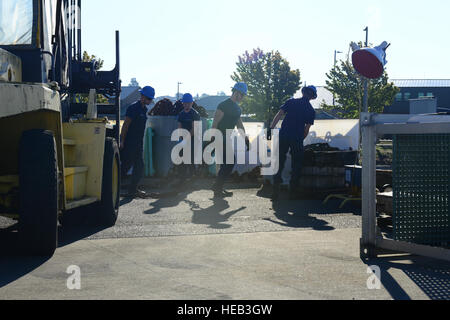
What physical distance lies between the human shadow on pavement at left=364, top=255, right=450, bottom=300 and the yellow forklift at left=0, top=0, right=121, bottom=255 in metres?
2.85

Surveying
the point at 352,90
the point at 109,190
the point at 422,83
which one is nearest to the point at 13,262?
the point at 109,190

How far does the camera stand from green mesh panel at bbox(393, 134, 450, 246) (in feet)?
17.1

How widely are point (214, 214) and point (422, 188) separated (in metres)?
3.72

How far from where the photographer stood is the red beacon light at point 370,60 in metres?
7.51

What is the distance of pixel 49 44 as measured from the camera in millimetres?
6285

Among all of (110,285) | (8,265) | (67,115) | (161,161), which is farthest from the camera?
(161,161)

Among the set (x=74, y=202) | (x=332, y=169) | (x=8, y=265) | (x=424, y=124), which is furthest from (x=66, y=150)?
(x=332, y=169)

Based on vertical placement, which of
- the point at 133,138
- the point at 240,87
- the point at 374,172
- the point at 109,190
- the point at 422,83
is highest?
the point at 422,83

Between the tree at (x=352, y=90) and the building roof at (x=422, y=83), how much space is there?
1297 inches

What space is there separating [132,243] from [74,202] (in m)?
0.72

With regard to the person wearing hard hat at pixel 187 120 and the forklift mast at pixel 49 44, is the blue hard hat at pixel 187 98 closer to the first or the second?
the person wearing hard hat at pixel 187 120

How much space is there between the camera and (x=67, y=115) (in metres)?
7.14

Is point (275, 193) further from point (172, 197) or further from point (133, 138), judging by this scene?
point (133, 138)
